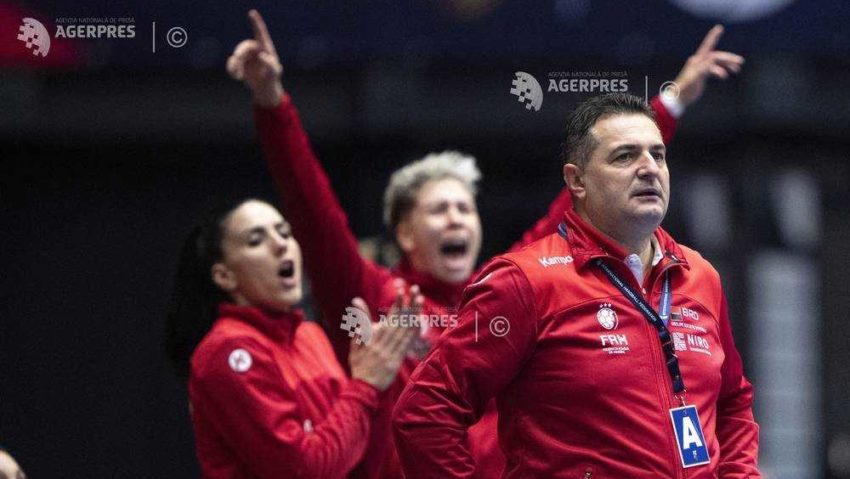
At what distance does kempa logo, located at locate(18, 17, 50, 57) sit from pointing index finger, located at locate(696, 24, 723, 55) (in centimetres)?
213

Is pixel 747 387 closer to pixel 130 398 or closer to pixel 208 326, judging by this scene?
pixel 208 326

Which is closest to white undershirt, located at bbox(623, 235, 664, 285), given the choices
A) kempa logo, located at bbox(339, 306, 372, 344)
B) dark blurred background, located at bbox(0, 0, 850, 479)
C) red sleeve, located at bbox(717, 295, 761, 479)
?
red sleeve, located at bbox(717, 295, 761, 479)

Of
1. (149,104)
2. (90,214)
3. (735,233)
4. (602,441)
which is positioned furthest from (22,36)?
(735,233)

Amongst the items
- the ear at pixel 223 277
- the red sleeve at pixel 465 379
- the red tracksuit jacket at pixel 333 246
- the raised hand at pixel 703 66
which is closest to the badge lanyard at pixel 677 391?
the red sleeve at pixel 465 379

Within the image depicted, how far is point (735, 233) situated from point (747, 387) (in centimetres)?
321

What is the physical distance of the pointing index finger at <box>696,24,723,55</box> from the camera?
403 cm

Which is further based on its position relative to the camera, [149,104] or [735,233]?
[735,233]

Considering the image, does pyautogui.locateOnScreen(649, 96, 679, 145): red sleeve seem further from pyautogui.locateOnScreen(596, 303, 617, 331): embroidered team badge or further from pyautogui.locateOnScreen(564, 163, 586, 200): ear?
pyautogui.locateOnScreen(596, 303, 617, 331): embroidered team badge

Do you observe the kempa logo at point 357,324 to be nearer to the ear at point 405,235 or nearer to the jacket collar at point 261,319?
the jacket collar at point 261,319

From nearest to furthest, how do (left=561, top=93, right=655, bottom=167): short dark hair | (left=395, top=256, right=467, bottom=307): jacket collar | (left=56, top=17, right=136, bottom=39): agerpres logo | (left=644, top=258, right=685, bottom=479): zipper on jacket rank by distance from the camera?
(left=644, top=258, right=685, bottom=479): zipper on jacket < (left=561, top=93, right=655, bottom=167): short dark hair < (left=56, top=17, right=136, bottom=39): agerpres logo < (left=395, top=256, right=467, bottom=307): jacket collar

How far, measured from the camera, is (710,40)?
404 cm

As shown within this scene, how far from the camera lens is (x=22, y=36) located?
165 inches

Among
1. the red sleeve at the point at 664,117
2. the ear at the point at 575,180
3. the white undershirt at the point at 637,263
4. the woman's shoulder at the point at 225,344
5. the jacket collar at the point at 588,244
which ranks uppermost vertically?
the red sleeve at the point at 664,117

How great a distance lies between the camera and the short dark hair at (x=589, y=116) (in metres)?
3.29
